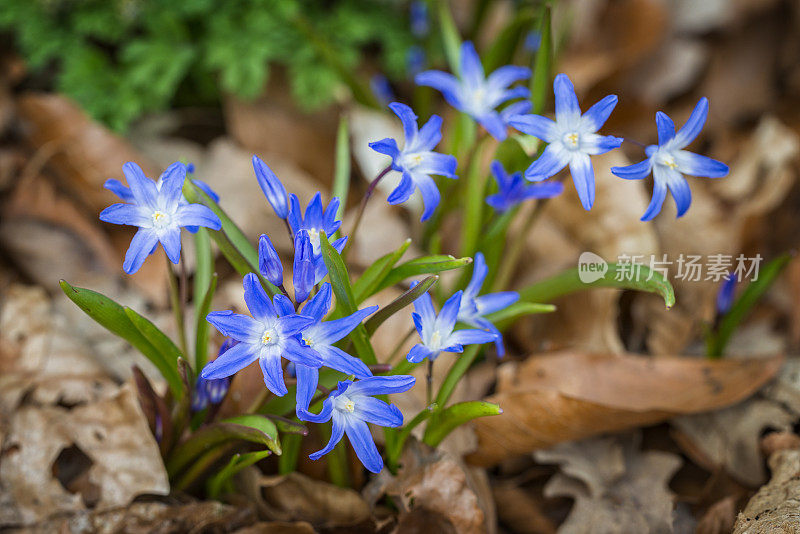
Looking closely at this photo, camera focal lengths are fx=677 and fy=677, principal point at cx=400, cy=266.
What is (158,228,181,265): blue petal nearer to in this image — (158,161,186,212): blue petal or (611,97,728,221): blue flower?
(158,161,186,212): blue petal

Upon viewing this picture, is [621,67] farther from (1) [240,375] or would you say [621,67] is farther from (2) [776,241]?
(1) [240,375]

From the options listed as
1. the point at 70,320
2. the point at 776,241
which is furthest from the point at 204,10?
the point at 776,241

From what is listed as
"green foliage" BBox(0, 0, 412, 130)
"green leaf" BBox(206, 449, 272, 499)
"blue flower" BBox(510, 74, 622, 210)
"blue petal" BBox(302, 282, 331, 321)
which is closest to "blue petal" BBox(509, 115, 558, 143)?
"blue flower" BBox(510, 74, 622, 210)

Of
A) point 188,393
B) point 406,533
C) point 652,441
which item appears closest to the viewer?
point 188,393

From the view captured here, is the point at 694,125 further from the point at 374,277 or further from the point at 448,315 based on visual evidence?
the point at 374,277

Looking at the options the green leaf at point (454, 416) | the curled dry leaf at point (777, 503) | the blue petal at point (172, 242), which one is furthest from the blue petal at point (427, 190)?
the curled dry leaf at point (777, 503)
